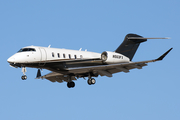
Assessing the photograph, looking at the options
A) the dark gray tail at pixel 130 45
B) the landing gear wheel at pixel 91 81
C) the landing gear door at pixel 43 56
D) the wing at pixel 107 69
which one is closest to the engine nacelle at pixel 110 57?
the wing at pixel 107 69

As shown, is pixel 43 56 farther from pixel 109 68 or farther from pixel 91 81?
pixel 109 68

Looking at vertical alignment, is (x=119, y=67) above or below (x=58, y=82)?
above

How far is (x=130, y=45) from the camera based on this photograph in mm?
31578

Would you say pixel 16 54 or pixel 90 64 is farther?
pixel 90 64

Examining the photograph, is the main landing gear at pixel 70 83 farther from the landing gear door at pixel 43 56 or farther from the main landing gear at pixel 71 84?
the landing gear door at pixel 43 56

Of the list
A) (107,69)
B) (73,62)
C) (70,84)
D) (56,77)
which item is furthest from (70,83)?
(107,69)

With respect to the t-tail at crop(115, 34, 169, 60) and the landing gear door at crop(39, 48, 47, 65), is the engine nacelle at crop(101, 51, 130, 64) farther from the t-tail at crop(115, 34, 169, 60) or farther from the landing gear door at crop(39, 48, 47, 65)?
the landing gear door at crop(39, 48, 47, 65)

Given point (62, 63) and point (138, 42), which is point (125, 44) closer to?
point (138, 42)

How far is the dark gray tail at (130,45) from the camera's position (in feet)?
102

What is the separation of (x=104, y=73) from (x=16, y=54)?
23.1 feet

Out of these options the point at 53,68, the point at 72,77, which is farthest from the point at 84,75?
the point at 53,68

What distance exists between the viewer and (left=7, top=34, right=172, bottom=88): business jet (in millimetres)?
25823

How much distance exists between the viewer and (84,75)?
1163 inches

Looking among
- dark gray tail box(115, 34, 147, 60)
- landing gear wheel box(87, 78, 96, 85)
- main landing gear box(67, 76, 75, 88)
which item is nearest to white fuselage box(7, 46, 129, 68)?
dark gray tail box(115, 34, 147, 60)
